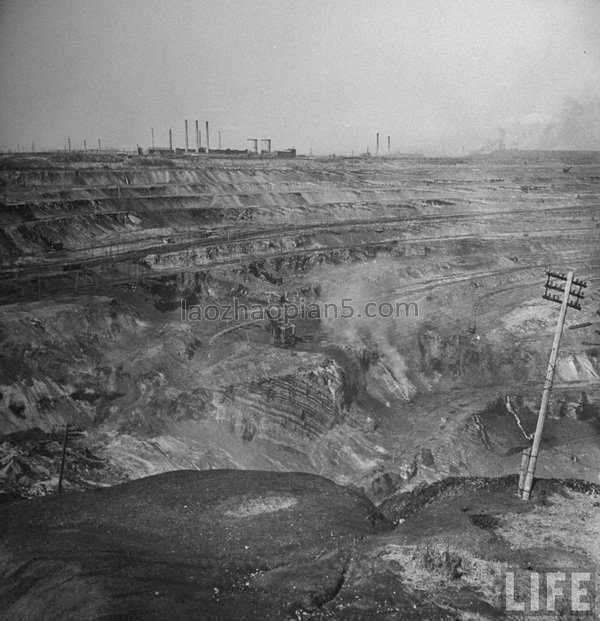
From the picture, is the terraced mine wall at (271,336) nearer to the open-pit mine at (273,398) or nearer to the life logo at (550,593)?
the open-pit mine at (273,398)

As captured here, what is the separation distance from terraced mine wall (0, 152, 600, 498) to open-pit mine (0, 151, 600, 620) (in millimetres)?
139

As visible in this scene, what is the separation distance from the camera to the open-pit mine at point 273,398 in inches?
479

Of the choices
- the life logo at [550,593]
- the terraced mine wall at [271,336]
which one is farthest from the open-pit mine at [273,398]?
the life logo at [550,593]

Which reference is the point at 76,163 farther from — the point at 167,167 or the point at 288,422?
the point at 288,422

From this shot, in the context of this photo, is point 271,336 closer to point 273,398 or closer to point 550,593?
point 273,398

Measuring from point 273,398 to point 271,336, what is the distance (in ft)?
20.8

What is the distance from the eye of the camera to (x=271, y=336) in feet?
102

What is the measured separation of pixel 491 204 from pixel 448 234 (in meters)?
14.5

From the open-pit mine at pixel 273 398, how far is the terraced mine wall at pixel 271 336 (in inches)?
5.5

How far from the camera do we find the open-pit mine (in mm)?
12164

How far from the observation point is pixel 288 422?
2450cm

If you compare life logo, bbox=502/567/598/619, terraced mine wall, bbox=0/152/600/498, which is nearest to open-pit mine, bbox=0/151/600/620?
terraced mine wall, bbox=0/152/600/498

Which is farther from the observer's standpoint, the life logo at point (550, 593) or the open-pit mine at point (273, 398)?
the open-pit mine at point (273, 398)

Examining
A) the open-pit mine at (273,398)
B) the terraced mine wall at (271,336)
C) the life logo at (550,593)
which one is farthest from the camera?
the terraced mine wall at (271,336)
